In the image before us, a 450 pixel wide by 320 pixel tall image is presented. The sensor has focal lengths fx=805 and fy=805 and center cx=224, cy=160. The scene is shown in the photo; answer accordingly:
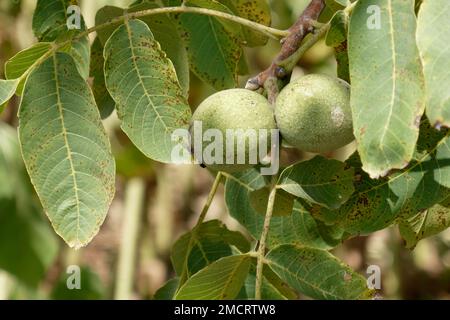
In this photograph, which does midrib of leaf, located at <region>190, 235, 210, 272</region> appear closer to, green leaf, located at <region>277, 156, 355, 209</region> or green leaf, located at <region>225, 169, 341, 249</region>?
green leaf, located at <region>225, 169, 341, 249</region>

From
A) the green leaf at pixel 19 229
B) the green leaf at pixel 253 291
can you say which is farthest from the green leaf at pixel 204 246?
the green leaf at pixel 19 229

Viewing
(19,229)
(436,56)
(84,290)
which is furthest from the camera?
(84,290)

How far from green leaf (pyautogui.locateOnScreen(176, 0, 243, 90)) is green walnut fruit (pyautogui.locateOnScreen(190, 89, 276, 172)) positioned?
1.14 feet

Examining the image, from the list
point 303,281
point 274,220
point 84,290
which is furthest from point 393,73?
point 84,290

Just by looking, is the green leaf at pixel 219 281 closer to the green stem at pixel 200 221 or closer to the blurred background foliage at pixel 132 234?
the green stem at pixel 200 221

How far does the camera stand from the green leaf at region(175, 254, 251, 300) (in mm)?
1337

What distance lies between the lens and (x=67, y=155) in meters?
1.30

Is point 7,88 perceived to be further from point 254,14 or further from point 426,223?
point 426,223

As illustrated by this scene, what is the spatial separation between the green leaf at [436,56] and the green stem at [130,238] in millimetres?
2381

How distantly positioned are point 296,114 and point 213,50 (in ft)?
1.43

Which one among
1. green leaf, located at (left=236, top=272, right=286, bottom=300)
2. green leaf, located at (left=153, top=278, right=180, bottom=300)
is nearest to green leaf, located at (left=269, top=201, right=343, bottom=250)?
green leaf, located at (left=236, top=272, right=286, bottom=300)

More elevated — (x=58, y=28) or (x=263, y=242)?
(x=58, y=28)
